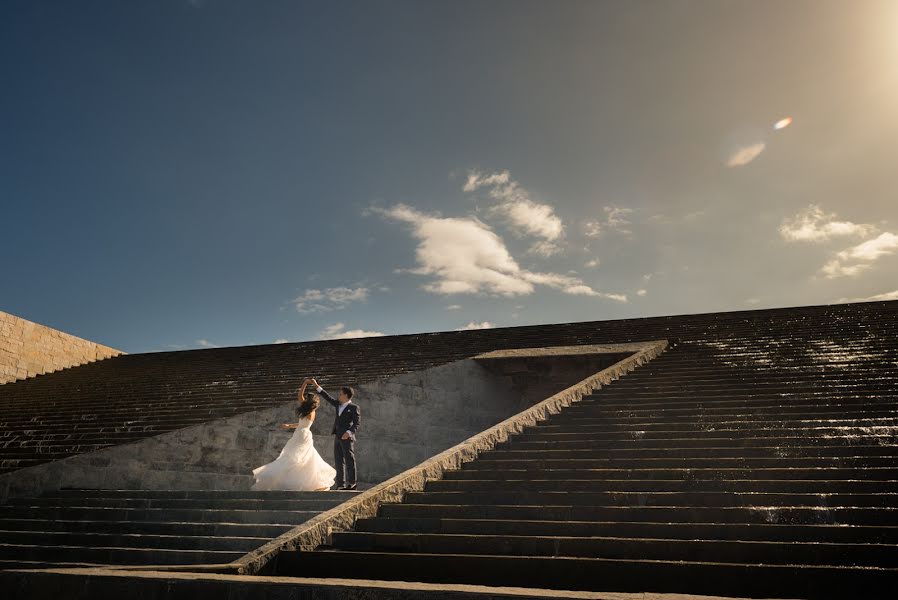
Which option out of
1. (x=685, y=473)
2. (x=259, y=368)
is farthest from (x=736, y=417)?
(x=259, y=368)

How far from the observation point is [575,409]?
330 inches

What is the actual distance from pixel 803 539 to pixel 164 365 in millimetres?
16492

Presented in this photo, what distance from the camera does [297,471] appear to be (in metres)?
8.10

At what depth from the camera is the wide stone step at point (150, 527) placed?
6457 millimetres

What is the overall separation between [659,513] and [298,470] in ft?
15.5

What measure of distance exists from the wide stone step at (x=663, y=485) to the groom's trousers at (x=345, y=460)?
2.39 m

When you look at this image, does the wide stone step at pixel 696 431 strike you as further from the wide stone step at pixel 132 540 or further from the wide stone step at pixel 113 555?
the wide stone step at pixel 113 555

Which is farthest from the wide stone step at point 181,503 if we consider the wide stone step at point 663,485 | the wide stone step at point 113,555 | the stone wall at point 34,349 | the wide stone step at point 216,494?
the stone wall at point 34,349

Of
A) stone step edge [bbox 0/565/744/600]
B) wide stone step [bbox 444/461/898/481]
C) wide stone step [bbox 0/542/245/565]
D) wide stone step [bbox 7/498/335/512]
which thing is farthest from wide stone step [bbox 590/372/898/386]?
stone step edge [bbox 0/565/744/600]

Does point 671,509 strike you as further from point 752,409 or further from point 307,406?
point 307,406

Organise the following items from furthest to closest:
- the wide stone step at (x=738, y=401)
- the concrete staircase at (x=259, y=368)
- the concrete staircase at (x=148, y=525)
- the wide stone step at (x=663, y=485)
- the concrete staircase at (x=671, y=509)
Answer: the concrete staircase at (x=259, y=368)
the wide stone step at (x=738, y=401)
the concrete staircase at (x=148, y=525)
the wide stone step at (x=663, y=485)
the concrete staircase at (x=671, y=509)

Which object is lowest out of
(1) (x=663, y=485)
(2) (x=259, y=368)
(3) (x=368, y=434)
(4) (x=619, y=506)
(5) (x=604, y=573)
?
(5) (x=604, y=573)

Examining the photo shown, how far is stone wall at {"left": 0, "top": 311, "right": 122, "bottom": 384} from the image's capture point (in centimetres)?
1678

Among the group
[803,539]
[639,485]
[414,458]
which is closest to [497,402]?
[414,458]
